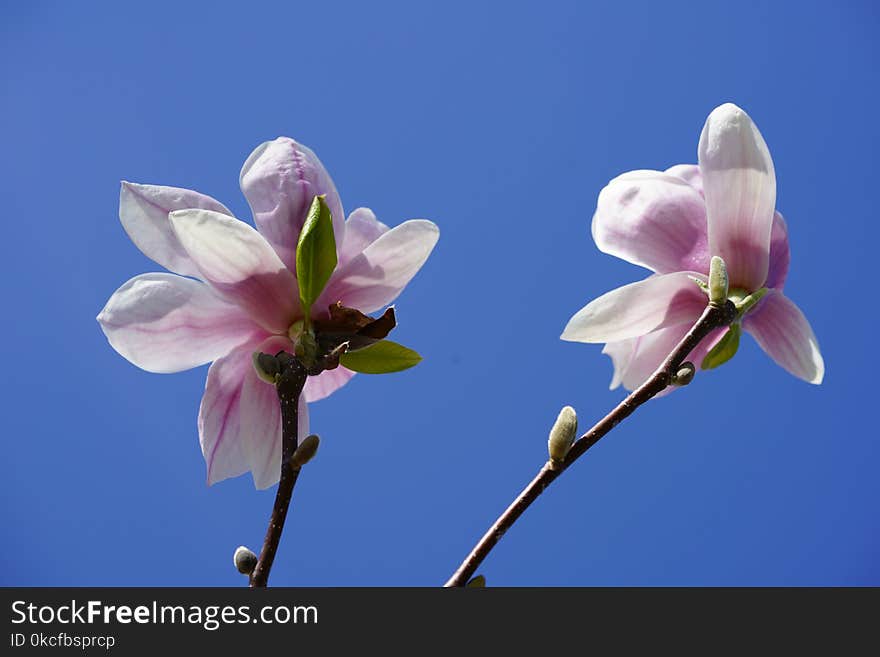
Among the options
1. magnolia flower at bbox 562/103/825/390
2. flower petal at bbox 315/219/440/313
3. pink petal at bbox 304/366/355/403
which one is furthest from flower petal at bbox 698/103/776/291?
pink petal at bbox 304/366/355/403

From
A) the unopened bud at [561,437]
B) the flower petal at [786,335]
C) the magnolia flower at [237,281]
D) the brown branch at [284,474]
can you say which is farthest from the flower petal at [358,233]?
the flower petal at [786,335]

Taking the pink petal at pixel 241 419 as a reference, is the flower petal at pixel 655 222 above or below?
above

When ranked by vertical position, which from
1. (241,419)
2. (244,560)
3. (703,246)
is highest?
(703,246)

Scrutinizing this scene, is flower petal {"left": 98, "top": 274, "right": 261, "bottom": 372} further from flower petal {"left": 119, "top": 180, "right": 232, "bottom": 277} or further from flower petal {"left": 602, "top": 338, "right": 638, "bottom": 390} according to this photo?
flower petal {"left": 602, "top": 338, "right": 638, "bottom": 390}

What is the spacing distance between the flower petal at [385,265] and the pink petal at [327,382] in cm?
9

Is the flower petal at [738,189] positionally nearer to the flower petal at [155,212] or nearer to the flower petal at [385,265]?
the flower petal at [385,265]

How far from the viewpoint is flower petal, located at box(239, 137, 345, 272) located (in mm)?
653

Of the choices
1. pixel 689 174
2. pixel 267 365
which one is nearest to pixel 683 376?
pixel 689 174

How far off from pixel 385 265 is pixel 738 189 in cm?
28

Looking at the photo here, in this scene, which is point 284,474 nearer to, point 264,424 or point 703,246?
point 264,424

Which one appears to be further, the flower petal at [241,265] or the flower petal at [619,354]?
the flower petal at [619,354]

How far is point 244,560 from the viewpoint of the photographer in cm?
62

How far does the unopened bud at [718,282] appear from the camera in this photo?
25.4 inches
